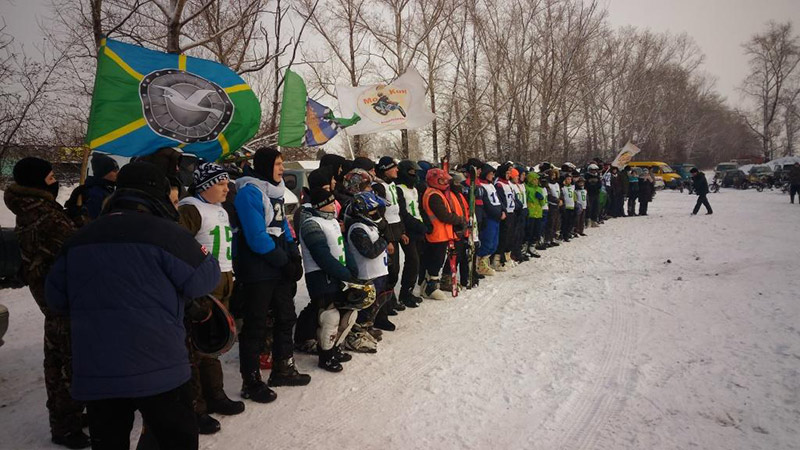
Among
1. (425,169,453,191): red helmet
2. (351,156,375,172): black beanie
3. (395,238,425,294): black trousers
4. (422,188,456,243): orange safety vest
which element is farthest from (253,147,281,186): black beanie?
(425,169,453,191): red helmet

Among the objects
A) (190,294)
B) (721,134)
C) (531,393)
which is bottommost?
(531,393)

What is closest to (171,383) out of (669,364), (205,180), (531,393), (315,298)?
(205,180)

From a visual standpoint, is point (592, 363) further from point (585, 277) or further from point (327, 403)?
point (585, 277)

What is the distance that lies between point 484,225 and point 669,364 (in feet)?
14.3

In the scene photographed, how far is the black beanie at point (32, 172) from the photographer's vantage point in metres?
3.05

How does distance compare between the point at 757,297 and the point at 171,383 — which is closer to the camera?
the point at 171,383

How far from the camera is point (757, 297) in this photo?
6109 mm

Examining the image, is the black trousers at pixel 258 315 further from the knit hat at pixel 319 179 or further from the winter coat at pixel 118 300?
the winter coat at pixel 118 300

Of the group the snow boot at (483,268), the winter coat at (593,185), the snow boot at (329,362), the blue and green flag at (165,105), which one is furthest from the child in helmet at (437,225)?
the winter coat at (593,185)

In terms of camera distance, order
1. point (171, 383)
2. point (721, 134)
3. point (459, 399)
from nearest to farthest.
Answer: point (171, 383) < point (459, 399) < point (721, 134)

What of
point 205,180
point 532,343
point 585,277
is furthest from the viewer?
point 585,277

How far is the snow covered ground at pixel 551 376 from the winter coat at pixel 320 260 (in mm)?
866

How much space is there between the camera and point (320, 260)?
4152 mm

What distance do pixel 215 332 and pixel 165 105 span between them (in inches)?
108
